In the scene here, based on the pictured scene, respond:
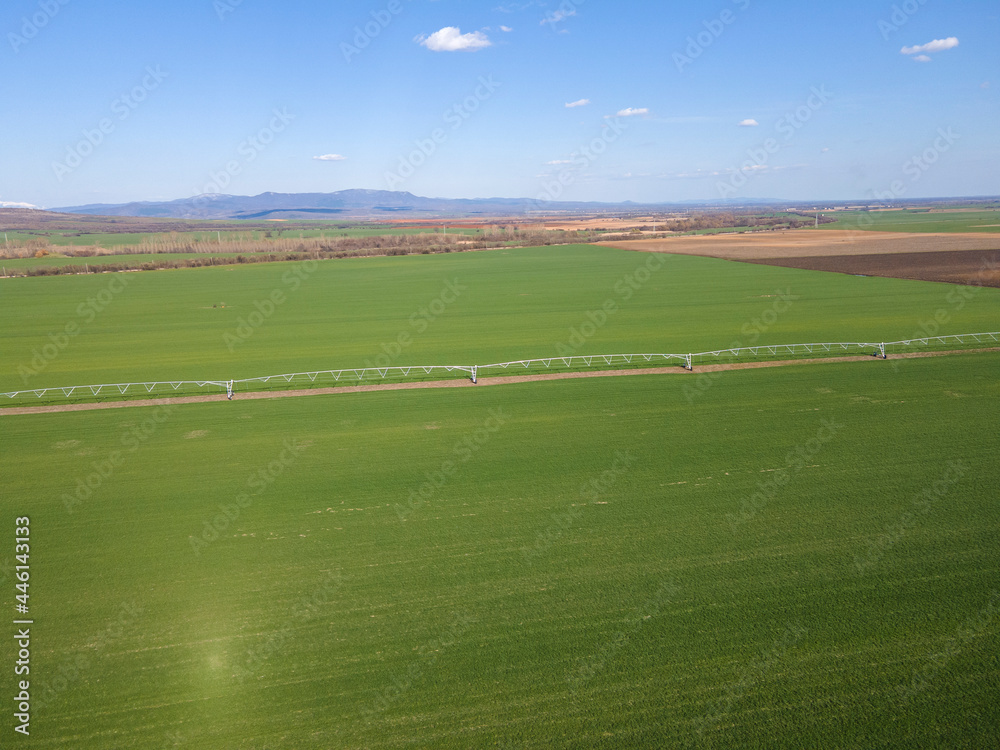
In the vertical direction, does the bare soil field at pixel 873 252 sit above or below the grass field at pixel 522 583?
above

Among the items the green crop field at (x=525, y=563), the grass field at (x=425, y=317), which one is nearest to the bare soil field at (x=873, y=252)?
the grass field at (x=425, y=317)

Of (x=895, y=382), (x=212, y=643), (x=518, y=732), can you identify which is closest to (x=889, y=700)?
(x=518, y=732)

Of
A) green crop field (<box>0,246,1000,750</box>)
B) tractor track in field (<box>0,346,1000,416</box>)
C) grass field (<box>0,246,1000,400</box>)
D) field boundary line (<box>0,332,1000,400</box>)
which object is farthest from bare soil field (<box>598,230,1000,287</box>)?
green crop field (<box>0,246,1000,750</box>)

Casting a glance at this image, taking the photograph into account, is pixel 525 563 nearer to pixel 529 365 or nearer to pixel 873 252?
pixel 529 365

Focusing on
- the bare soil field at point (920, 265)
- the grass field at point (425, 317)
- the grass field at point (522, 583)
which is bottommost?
the grass field at point (522, 583)

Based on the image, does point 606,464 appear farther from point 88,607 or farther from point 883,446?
point 88,607

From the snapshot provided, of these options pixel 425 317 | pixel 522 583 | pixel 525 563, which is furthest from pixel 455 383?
pixel 425 317

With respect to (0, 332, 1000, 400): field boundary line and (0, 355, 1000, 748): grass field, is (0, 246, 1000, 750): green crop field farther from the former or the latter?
(0, 332, 1000, 400): field boundary line

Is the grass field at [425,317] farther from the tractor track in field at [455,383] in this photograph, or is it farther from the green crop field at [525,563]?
the green crop field at [525,563]
